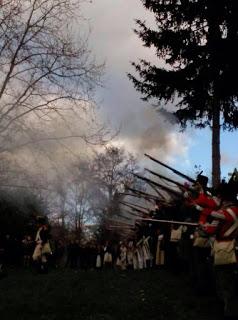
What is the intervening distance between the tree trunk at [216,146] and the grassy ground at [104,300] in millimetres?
8254

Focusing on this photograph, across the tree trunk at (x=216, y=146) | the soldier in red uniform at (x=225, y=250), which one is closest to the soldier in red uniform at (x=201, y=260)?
the soldier in red uniform at (x=225, y=250)

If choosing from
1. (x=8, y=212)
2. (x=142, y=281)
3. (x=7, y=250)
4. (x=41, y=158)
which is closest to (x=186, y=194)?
(x=142, y=281)

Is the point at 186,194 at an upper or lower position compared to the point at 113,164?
lower

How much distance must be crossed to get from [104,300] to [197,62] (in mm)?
12270

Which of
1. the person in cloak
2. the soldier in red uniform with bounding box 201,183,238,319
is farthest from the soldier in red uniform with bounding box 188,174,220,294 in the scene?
the person in cloak

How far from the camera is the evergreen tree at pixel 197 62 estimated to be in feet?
69.2

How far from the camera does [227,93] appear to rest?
21172 millimetres

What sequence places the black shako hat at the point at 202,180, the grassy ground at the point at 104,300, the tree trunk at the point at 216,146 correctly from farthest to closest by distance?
the tree trunk at the point at 216,146 < the black shako hat at the point at 202,180 < the grassy ground at the point at 104,300

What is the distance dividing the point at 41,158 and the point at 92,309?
34.2 ft

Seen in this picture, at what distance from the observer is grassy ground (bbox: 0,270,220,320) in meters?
9.86

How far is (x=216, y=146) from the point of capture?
22141mm

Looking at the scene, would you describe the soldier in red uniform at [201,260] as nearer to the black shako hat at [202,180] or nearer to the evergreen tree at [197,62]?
the black shako hat at [202,180]

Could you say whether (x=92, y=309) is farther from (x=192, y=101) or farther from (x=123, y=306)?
(x=192, y=101)

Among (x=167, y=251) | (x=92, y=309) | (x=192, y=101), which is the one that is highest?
(x=192, y=101)
